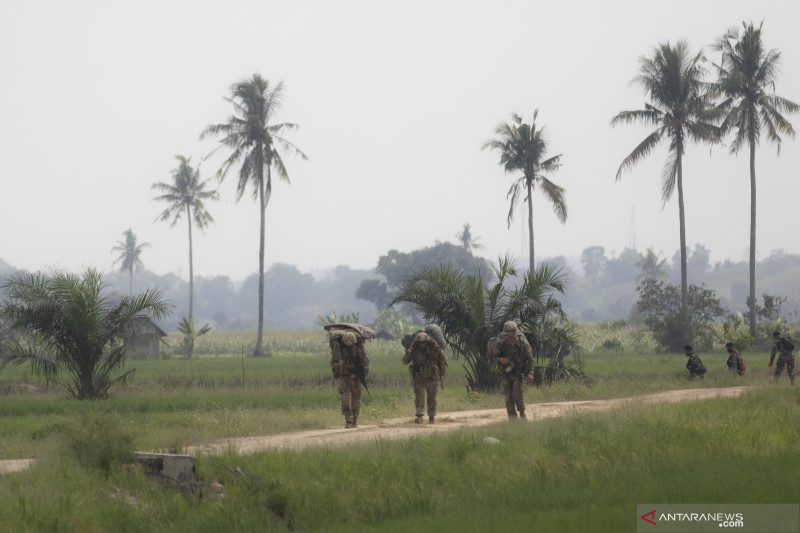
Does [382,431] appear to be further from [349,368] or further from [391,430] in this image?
[349,368]

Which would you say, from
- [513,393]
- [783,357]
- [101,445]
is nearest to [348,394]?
[513,393]

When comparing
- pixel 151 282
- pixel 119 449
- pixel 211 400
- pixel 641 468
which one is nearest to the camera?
pixel 641 468

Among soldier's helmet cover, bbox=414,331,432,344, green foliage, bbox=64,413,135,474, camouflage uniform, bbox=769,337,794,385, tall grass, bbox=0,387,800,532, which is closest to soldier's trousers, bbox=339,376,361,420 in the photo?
soldier's helmet cover, bbox=414,331,432,344

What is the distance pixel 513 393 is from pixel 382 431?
8.23 feet

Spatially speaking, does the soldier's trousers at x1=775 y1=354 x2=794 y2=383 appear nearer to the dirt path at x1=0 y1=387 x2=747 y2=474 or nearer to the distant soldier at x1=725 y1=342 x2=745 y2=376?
the distant soldier at x1=725 y1=342 x2=745 y2=376

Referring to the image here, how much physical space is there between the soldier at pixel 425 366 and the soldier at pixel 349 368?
86 centimetres

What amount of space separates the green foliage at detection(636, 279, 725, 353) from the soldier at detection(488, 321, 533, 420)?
1191 inches

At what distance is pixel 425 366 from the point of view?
15344mm

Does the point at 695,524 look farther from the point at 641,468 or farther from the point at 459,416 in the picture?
the point at 459,416

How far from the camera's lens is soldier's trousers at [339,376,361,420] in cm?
1502

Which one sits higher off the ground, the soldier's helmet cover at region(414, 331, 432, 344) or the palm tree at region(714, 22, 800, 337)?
the palm tree at region(714, 22, 800, 337)

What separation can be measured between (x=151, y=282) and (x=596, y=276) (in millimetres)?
102409

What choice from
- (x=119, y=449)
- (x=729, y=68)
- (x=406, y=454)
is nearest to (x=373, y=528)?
(x=406, y=454)

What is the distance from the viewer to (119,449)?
35.3 feet
